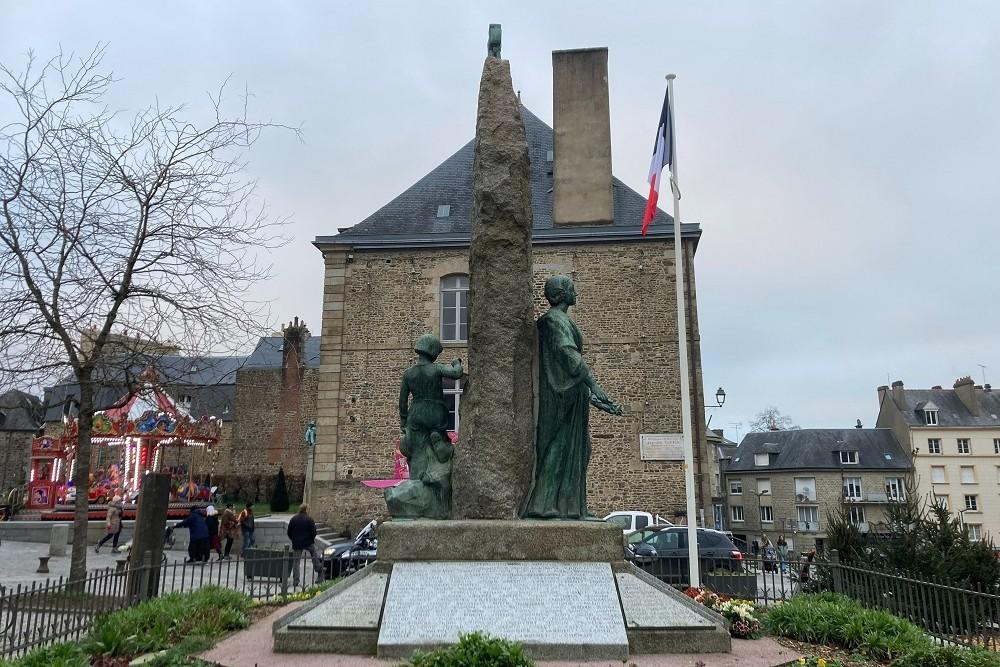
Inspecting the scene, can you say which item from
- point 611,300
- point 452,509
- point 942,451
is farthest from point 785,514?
point 452,509

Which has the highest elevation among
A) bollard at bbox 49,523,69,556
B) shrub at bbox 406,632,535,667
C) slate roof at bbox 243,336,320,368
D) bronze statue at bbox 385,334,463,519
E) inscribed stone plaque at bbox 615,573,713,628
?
slate roof at bbox 243,336,320,368

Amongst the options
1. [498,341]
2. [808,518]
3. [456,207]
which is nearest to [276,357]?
[456,207]

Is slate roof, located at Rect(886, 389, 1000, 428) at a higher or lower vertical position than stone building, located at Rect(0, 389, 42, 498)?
higher

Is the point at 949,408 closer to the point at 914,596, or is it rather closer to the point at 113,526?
the point at 914,596

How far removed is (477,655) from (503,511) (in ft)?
5.70

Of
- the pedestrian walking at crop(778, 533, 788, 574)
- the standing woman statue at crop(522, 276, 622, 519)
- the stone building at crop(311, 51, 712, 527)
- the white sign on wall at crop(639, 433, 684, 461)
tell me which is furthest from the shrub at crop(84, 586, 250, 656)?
the white sign on wall at crop(639, 433, 684, 461)

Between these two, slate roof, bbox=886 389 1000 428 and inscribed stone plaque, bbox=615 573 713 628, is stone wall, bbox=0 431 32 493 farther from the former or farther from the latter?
slate roof, bbox=886 389 1000 428

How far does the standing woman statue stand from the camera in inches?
229

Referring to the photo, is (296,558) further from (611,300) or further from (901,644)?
(611,300)

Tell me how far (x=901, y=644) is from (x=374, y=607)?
11.4ft

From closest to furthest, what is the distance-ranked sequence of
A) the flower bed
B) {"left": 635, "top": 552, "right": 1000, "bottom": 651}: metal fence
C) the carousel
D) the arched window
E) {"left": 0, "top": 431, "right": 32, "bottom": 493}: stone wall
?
the flower bed, {"left": 635, "top": 552, "right": 1000, "bottom": 651}: metal fence, the arched window, the carousel, {"left": 0, "top": 431, "right": 32, "bottom": 493}: stone wall

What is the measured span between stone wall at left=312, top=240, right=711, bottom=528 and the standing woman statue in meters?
13.5

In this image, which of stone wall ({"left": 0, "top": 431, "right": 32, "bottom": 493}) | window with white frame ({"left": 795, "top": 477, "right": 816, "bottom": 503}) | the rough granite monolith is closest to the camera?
the rough granite monolith

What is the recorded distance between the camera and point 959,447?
3931 cm
